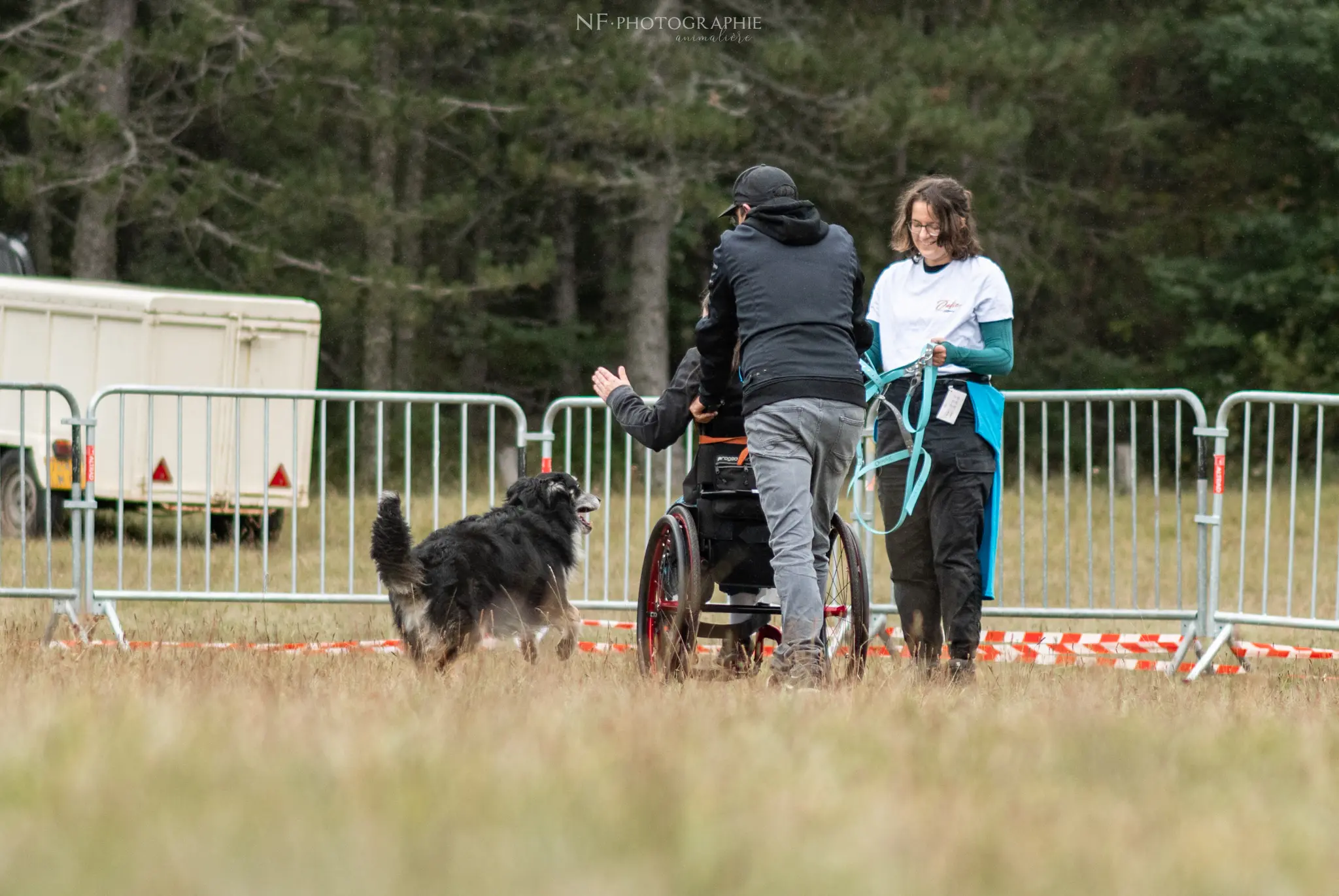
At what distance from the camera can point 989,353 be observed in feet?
21.2

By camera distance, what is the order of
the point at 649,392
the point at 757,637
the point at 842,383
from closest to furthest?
1. the point at 842,383
2. the point at 757,637
3. the point at 649,392

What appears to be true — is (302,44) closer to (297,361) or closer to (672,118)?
(672,118)

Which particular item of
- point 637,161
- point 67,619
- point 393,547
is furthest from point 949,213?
point 637,161

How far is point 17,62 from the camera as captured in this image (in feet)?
72.1

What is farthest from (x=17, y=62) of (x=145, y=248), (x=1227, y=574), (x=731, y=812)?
(x=731, y=812)

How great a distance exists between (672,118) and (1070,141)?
9.60 metres

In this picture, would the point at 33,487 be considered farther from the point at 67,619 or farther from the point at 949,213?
the point at 949,213

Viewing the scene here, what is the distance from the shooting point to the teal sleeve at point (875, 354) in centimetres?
675

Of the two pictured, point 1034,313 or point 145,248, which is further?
point 1034,313

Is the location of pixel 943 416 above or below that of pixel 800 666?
above

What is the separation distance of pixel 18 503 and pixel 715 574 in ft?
34.7

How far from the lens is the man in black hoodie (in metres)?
5.82

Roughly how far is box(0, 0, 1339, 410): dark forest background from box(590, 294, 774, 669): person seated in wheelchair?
52.5 ft

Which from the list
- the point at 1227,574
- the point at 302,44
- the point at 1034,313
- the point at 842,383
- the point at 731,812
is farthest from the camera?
the point at 1034,313
